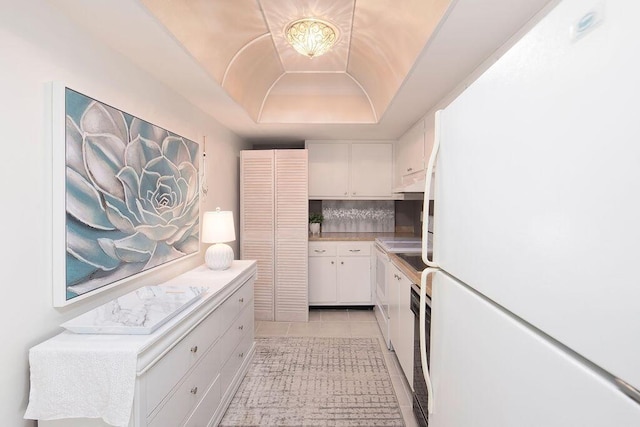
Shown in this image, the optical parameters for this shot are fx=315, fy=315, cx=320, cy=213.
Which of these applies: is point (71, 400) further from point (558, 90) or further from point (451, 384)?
point (558, 90)

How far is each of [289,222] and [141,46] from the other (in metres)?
2.36

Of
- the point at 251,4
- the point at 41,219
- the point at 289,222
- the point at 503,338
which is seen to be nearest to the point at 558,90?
the point at 503,338

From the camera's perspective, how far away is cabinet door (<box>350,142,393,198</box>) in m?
4.09

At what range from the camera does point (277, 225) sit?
3734 millimetres

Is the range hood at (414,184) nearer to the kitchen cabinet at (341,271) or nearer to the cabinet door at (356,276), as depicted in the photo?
the kitchen cabinet at (341,271)

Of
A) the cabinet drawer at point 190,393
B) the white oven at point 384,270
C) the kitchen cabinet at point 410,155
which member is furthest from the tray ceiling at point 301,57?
the cabinet drawer at point 190,393

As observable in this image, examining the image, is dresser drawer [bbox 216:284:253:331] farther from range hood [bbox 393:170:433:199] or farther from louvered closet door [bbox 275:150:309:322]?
range hood [bbox 393:170:433:199]

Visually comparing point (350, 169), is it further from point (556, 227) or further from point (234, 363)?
point (556, 227)

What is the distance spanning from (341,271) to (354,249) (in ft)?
1.05

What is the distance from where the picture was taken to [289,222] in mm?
3727

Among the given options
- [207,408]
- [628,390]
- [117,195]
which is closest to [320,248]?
[207,408]

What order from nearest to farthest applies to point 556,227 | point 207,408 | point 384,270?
point 556,227
point 207,408
point 384,270

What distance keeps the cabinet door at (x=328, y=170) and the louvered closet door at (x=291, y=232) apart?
0.42 metres

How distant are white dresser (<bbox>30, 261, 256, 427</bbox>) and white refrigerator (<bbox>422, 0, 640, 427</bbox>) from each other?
3.76ft
